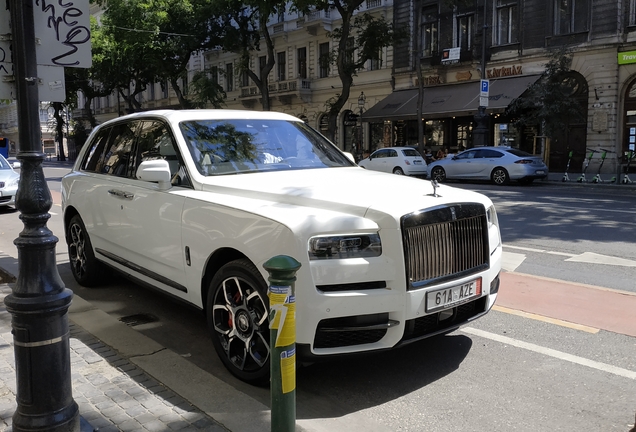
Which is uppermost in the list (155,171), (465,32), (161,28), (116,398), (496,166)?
(161,28)

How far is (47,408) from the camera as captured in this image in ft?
9.71

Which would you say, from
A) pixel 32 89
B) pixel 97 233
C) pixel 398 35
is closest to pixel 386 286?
pixel 32 89

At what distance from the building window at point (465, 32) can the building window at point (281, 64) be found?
14.1 m

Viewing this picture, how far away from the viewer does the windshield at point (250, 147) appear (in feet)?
16.0

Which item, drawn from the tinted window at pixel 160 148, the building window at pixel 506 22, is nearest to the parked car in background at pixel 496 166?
the building window at pixel 506 22

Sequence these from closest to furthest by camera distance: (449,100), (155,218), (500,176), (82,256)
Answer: (155,218)
(82,256)
(500,176)
(449,100)

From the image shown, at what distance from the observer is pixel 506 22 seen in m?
29.4

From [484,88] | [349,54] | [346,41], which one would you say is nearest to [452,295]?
[484,88]

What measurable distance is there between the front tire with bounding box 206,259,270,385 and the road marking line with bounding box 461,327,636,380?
2064 millimetres

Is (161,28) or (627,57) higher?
(161,28)

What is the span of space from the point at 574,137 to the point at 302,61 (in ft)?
63.5

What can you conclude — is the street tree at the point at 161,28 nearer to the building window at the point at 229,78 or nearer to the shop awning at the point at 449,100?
the building window at the point at 229,78

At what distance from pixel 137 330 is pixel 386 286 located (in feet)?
8.73

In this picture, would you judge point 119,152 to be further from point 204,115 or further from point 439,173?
point 439,173
